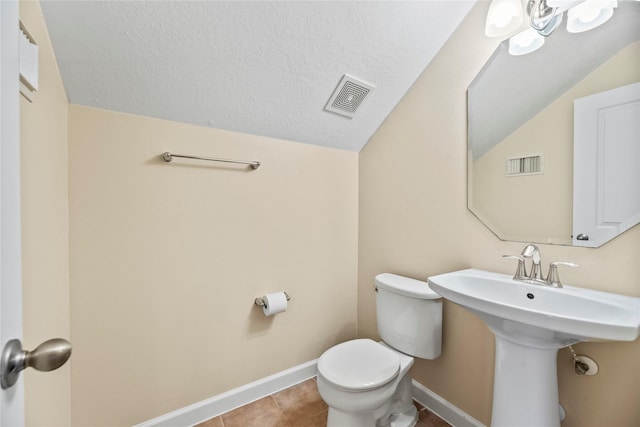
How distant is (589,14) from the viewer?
39.6 inches

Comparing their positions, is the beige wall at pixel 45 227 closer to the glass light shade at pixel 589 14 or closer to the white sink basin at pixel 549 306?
the white sink basin at pixel 549 306

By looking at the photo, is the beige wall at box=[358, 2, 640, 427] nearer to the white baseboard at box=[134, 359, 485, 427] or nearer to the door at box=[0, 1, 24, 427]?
the white baseboard at box=[134, 359, 485, 427]

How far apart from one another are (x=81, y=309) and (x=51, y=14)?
1158 millimetres

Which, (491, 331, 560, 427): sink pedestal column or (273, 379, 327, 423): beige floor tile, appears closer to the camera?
(491, 331, 560, 427): sink pedestal column

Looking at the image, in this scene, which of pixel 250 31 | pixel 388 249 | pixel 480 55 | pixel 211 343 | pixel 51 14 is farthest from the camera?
pixel 388 249

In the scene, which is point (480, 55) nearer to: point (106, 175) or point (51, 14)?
point (51, 14)

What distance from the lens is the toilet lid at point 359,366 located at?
115 cm

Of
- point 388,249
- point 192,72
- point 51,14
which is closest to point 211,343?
point 388,249

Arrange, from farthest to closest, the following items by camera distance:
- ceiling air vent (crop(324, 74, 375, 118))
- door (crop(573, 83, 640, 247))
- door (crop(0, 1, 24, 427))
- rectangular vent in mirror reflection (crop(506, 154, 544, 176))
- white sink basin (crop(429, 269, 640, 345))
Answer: ceiling air vent (crop(324, 74, 375, 118)) → rectangular vent in mirror reflection (crop(506, 154, 544, 176)) → door (crop(573, 83, 640, 247)) → white sink basin (crop(429, 269, 640, 345)) → door (crop(0, 1, 24, 427))

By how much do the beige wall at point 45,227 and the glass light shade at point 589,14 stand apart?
1.85 metres

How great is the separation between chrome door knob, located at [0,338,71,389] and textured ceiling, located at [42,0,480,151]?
1.13m

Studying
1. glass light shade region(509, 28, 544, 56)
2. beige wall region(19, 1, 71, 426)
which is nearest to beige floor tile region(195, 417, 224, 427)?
beige wall region(19, 1, 71, 426)

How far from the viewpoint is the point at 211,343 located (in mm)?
1484

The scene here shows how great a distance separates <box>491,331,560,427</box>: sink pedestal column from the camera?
933 millimetres
